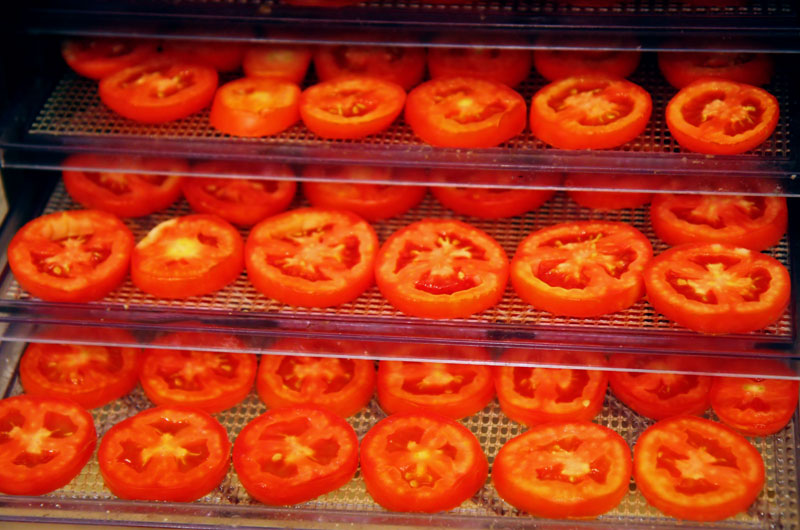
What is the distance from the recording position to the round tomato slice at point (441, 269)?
2.33 metres

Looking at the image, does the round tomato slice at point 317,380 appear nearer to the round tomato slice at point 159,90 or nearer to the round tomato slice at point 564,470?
the round tomato slice at point 564,470

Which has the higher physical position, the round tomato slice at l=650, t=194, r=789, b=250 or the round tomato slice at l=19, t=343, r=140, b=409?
the round tomato slice at l=650, t=194, r=789, b=250

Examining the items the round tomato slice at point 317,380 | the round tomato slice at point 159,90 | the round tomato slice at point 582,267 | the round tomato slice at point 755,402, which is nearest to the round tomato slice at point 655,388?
the round tomato slice at point 755,402

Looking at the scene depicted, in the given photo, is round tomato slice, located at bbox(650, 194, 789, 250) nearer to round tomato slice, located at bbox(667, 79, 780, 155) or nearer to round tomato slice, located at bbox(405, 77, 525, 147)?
round tomato slice, located at bbox(667, 79, 780, 155)

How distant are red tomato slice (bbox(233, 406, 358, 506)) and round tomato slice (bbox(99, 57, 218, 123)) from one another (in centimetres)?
84

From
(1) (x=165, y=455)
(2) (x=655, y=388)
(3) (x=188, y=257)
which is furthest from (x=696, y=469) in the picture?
(3) (x=188, y=257)

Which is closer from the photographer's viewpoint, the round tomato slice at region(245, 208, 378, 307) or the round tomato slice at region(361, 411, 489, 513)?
the round tomato slice at region(361, 411, 489, 513)

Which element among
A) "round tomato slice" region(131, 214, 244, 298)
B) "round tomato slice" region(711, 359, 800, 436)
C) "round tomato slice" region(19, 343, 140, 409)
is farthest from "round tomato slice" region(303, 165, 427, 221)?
"round tomato slice" region(711, 359, 800, 436)

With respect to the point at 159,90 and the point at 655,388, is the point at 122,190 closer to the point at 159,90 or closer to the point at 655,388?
the point at 159,90

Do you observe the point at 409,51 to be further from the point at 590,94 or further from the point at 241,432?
the point at 241,432

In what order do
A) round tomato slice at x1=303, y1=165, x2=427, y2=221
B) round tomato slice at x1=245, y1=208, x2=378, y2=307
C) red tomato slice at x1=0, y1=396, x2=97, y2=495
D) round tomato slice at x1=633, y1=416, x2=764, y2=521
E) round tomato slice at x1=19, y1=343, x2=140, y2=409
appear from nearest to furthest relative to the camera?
round tomato slice at x1=633, y1=416, x2=764, y2=521
red tomato slice at x1=0, y1=396, x2=97, y2=495
round tomato slice at x1=245, y1=208, x2=378, y2=307
round tomato slice at x1=19, y1=343, x2=140, y2=409
round tomato slice at x1=303, y1=165, x2=427, y2=221

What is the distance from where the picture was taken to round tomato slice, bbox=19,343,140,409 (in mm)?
2500

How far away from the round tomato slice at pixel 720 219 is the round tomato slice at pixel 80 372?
4.84ft

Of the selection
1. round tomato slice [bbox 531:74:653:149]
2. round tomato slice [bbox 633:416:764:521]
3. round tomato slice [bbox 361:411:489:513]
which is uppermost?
round tomato slice [bbox 531:74:653:149]
